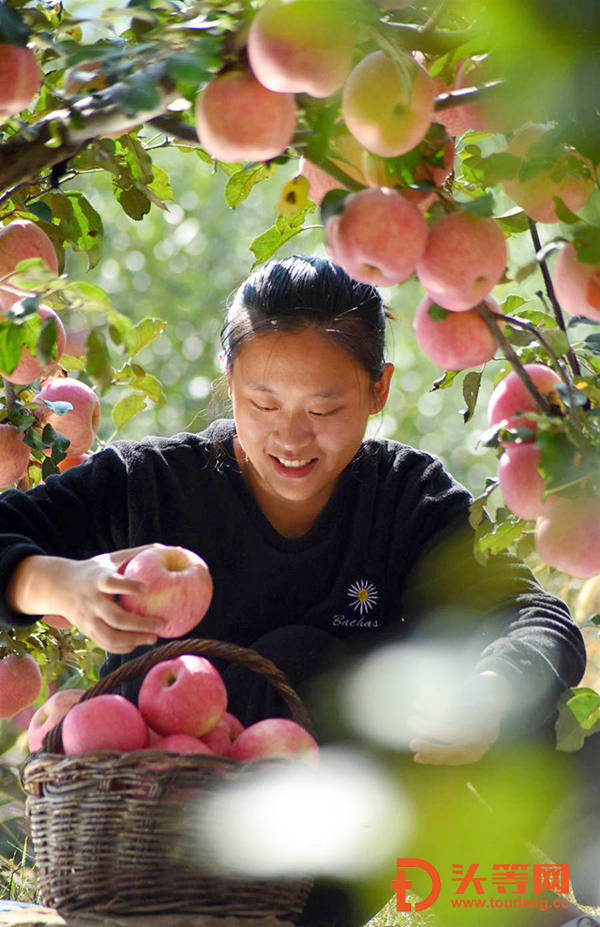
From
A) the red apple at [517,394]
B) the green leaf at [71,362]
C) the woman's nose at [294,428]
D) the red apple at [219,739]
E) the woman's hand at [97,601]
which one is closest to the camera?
the red apple at [517,394]

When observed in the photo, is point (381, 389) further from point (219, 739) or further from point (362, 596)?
point (219, 739)

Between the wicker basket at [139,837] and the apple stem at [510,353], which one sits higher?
the apple stem at [510,353]

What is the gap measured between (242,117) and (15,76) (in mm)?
170

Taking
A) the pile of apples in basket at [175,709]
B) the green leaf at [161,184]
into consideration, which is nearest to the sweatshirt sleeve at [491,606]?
the pile of apples in basket at [175,709]

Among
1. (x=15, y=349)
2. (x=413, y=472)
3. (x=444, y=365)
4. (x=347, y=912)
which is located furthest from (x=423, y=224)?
(x=413, y=472)

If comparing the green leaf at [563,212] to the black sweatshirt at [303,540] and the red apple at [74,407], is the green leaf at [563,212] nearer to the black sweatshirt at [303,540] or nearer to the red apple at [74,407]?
the black sweatshirt at [303,540]

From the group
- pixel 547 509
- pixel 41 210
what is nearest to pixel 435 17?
pixel 547 509

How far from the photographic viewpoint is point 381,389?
163 centimetres

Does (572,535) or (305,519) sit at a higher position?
(572,535)

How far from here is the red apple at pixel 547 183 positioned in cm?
84

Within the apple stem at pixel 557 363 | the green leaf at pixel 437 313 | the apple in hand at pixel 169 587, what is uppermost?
the green leaf at pixel 437 313

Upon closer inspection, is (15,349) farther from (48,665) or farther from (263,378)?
(48,665)

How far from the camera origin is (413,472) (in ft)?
5.68

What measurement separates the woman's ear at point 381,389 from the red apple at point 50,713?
53 cm
